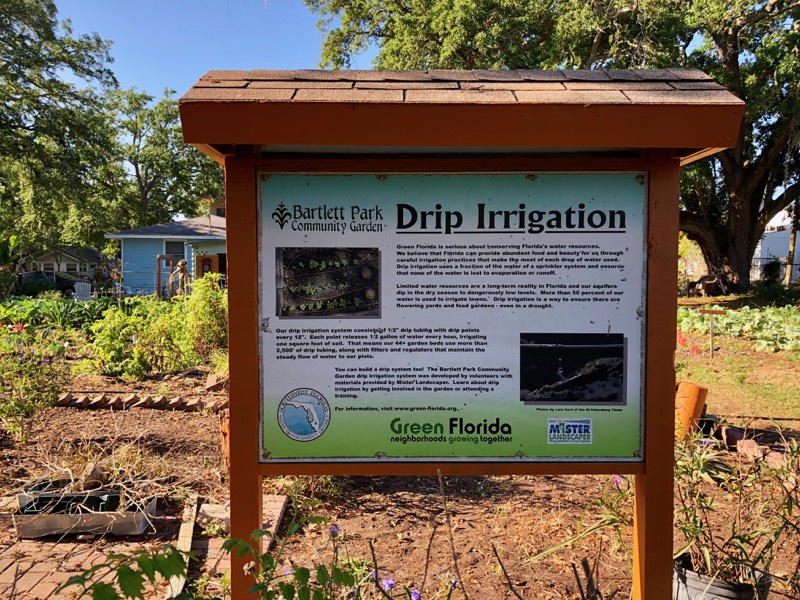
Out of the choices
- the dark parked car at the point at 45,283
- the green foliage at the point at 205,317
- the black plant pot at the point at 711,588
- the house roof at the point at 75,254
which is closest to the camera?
the black plant pot at the point at 711,588

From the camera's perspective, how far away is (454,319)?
223 cm

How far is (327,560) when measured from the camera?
3004 millimetres

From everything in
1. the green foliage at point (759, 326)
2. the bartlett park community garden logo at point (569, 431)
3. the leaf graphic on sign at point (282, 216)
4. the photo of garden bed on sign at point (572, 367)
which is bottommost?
the green foliage at point (759, 326)

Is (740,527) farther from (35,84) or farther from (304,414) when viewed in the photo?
(35,84)

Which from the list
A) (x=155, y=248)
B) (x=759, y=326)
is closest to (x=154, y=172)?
(x=155, y=248)

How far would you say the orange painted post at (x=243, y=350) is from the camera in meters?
2.17

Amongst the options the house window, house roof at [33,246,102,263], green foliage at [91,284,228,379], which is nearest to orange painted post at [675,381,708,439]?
green foliage at [91,284,228,379]

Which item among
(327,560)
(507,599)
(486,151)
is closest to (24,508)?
(327,560)

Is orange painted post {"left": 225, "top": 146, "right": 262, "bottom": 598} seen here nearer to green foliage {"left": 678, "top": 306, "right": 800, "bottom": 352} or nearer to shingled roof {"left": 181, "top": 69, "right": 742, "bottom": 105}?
shingled roof {"left": 181, "top": 69, "right": 742, "bottom": 105}

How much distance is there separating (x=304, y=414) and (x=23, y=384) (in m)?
3.98

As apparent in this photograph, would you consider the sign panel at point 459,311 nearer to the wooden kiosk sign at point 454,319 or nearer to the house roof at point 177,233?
the wooden kiosk sign at point 454,319

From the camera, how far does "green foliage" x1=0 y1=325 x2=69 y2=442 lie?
4.79 metres

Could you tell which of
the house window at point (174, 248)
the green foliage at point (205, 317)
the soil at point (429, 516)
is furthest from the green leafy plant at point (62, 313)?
the house window at point (174, 248)

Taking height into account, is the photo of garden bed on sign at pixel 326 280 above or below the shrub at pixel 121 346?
above
